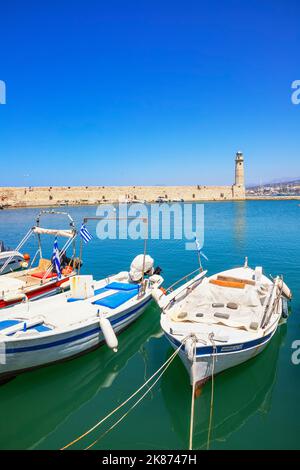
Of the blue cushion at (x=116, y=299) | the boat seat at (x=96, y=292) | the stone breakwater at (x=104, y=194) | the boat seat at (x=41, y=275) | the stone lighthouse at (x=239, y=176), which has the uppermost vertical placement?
the stone lighthouse at (x=239, y=176)

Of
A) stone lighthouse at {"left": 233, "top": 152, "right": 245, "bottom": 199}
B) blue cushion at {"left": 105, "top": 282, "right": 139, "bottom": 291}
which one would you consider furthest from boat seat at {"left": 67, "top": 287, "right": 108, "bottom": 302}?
stone lighthouse at {"left": 233, "top": 152, "right": 245, "bottom": 199}

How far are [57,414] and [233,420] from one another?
4281 mm

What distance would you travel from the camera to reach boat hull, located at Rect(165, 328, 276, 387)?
740cm

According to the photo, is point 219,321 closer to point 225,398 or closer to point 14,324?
point 225,398

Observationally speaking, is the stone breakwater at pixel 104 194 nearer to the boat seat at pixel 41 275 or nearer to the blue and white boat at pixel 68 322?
the boat seat at pixel 41 275

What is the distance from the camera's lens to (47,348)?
27.8 ft

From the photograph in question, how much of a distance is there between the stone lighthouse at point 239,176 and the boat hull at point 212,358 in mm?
117242

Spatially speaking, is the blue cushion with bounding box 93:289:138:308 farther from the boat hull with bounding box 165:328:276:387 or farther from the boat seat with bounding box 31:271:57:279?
the boat seat with bounding box 31:271:57:279

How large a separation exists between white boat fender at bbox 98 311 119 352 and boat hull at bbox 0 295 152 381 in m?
0.25

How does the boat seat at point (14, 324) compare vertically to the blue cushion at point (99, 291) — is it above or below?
below

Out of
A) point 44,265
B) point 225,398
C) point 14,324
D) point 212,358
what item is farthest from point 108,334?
point 44,265

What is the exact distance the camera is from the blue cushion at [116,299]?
426 inches

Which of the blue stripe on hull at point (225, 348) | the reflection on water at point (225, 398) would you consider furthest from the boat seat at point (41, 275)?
the blue stripe on hull at point (225, 348)

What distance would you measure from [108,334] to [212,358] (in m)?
3.24
